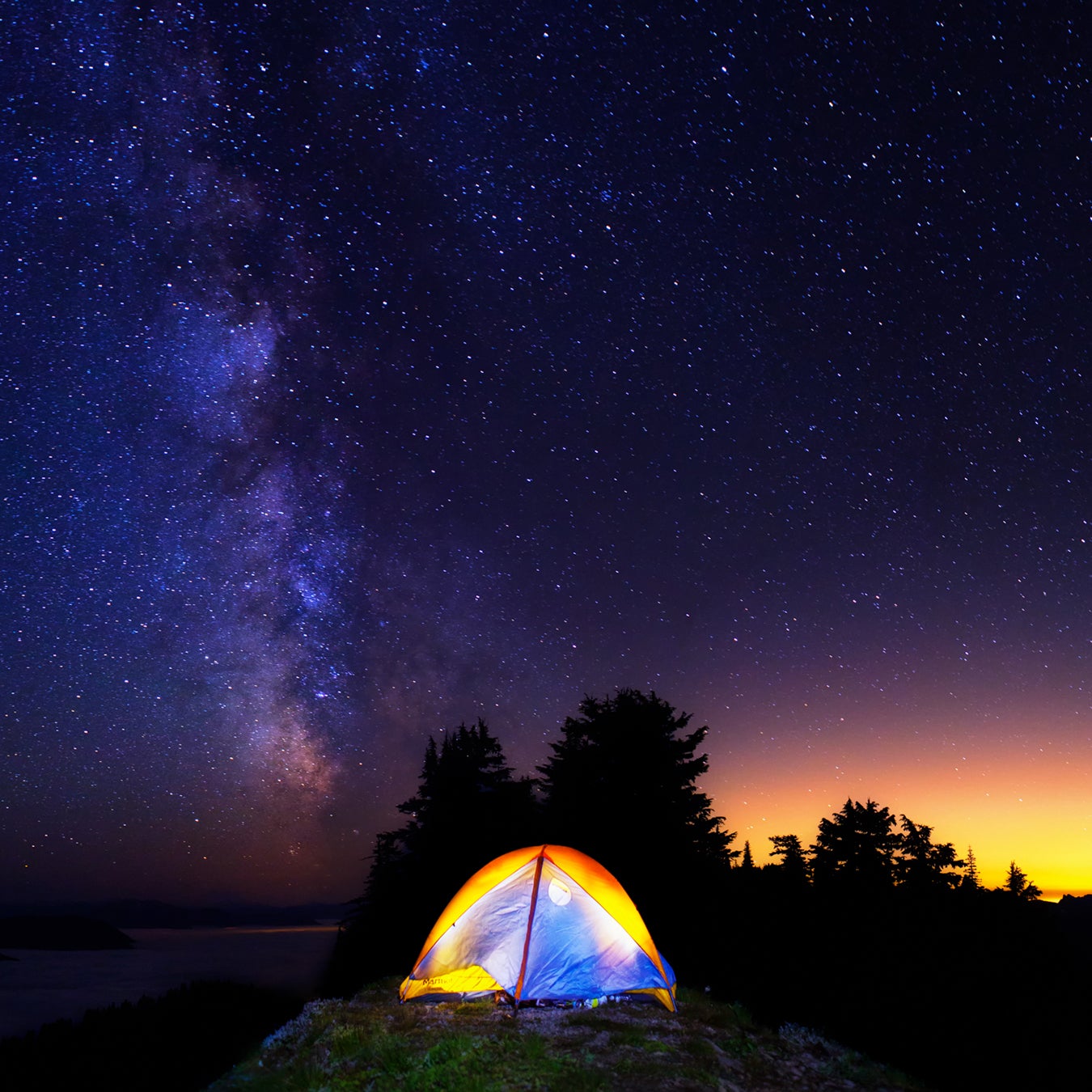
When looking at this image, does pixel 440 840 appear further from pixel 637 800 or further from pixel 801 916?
pixel 801 916

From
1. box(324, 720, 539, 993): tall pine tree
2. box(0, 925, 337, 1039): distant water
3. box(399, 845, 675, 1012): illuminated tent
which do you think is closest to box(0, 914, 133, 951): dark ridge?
box(0, 925, 337, 1039): distant water

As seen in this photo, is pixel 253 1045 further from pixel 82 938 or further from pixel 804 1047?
pixel 82 938

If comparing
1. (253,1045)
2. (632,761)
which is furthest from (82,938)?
(253,1045)

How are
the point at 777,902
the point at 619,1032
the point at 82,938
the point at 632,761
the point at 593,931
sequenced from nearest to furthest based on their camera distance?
1. the point at 619,1032
2. the point at 593,931
3. the point at 777,902
4. the point at 632,761
5. the point at 82,938

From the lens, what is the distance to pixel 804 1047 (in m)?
8.42

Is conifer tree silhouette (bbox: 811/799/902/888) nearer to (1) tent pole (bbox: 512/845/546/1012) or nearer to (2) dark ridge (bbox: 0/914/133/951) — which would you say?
(1) tent pole (bbox: 512/845/546/1012)

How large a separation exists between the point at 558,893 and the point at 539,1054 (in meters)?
2.92

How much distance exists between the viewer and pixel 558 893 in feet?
33.4

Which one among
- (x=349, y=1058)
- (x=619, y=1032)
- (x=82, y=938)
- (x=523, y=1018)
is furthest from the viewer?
(x=82, y=938)

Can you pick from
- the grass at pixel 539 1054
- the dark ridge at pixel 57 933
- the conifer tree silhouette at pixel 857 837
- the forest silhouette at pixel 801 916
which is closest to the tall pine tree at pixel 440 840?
the forest silhouette at pixel 801 916

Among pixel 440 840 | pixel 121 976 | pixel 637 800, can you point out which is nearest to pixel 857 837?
pixel 637 800

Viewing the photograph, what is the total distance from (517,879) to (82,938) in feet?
359

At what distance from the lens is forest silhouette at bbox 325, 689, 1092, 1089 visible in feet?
25.0

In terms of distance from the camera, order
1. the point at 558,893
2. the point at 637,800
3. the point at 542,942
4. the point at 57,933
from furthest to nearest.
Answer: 1. the point at 57,933
2. the point at 637,800
3. the point at 558,893
4. the point at 542,942
